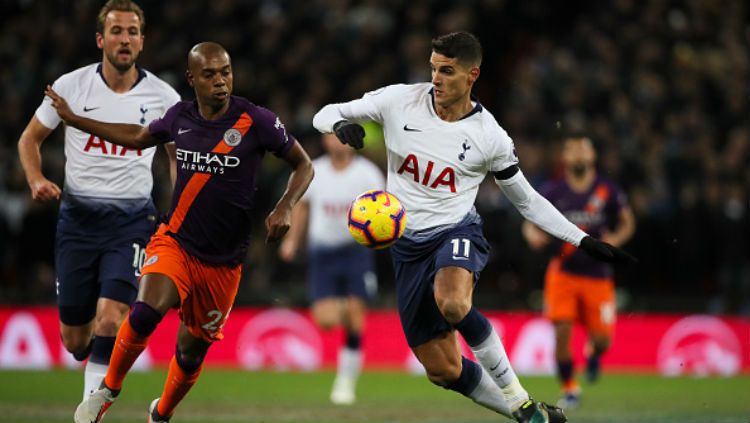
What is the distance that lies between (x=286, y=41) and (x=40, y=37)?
3.67 metres

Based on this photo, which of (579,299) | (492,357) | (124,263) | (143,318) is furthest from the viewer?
(579,299)

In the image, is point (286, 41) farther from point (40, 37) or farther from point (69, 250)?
point (69, 250)

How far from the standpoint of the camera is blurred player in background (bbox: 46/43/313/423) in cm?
775

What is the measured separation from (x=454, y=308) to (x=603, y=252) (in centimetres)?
114

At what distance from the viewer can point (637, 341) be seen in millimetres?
17234

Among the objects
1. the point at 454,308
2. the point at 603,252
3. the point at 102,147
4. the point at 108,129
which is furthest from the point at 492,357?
the point at 102,147

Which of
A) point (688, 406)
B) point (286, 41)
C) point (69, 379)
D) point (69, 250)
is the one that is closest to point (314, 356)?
point (69, 379)

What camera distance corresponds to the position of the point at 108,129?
8.20 m

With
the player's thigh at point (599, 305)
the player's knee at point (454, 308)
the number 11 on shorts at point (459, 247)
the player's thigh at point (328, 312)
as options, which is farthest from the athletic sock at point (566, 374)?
the player's knee at point (454, 308)

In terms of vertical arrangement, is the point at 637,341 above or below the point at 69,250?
below

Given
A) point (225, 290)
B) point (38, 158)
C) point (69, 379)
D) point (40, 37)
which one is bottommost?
point (69, 379)

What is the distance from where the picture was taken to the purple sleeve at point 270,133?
315 inches

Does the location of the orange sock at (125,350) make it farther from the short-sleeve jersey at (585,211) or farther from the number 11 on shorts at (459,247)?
the short-sleeve jersey at (585,211)

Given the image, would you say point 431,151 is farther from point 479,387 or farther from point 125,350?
point 125,350
